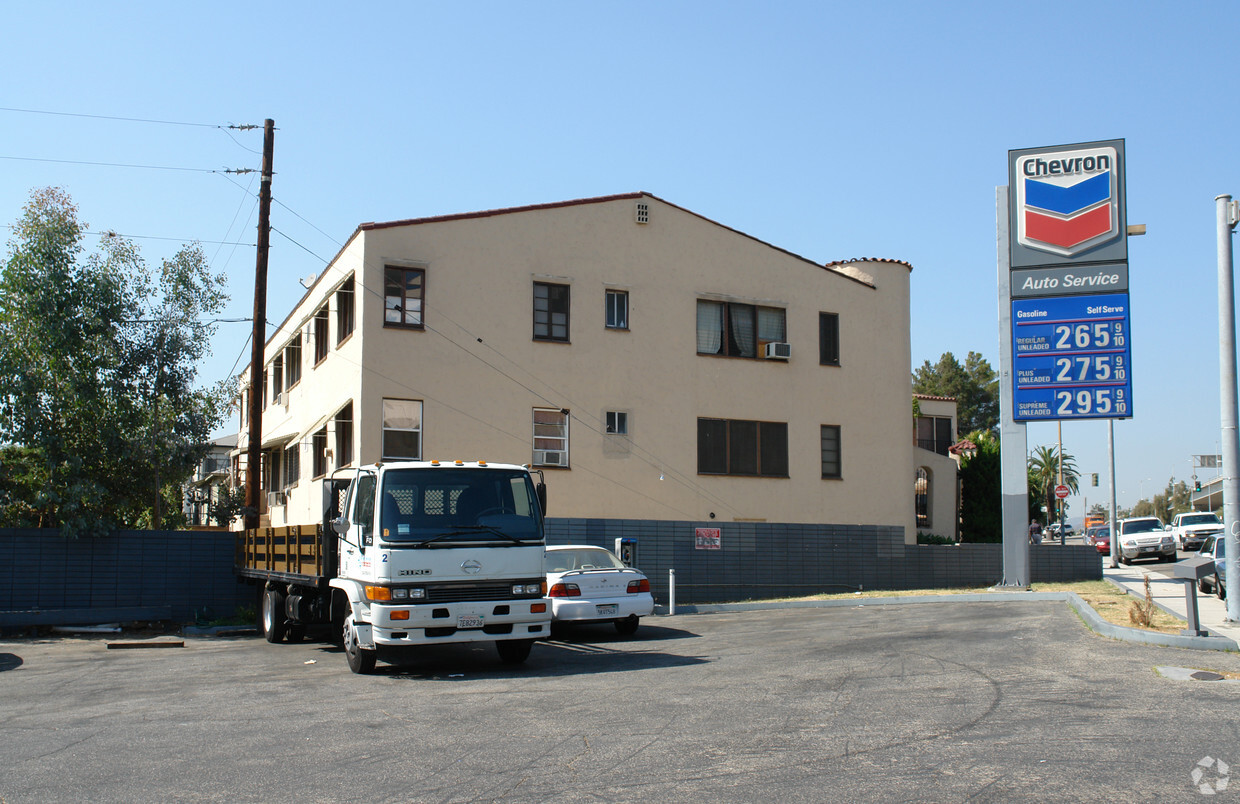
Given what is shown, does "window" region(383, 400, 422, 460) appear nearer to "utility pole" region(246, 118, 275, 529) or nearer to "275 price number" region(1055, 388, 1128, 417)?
"utility pole" region(246, 118, 275, 529)

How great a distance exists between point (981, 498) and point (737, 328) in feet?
44.3

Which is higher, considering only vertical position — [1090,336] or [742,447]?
[1090,336]

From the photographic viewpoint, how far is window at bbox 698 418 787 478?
27.0 metres

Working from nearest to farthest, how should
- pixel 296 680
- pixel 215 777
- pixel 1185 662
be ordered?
1. pixel 215 777
2. pixel 1185 662
3. pixel 296 680

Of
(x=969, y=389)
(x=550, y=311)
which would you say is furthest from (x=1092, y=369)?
(x=969, y=389)

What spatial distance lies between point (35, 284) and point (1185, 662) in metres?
20.6

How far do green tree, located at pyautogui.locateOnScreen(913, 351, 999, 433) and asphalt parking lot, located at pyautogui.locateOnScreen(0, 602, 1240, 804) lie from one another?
83881 mm

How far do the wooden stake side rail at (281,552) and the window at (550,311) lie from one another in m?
8.60

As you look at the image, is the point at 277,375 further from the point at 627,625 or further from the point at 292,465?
the point at 627,625

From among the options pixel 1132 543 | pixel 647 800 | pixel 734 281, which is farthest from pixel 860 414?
pixel 647 800

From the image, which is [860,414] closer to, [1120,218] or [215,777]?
[1120,218]

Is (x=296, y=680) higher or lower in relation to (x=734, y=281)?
lower

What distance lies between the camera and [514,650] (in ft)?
43.8

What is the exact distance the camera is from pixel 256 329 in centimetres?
2272
